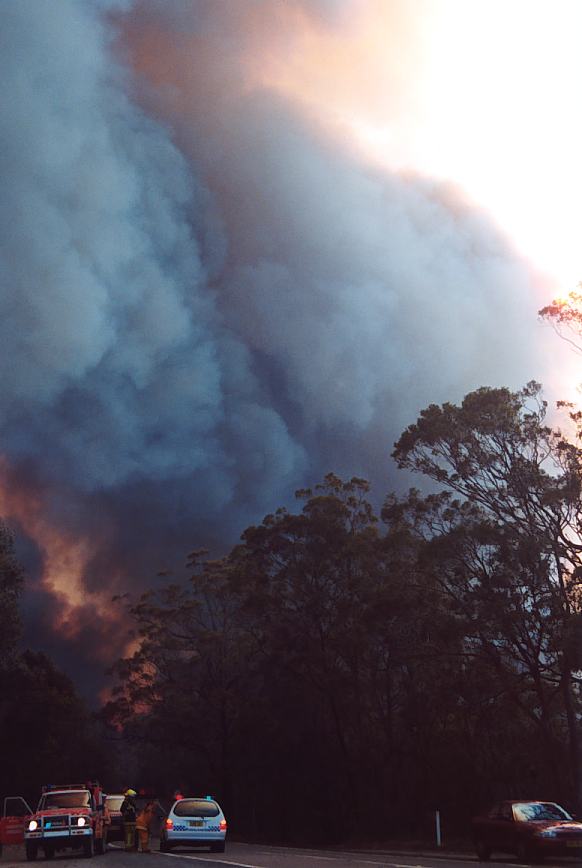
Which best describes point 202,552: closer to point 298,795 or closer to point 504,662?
point 298,795

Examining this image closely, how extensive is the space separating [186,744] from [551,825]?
47.6m

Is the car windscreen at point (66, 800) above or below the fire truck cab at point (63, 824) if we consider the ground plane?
above

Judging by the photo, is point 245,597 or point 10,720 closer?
point 245,597

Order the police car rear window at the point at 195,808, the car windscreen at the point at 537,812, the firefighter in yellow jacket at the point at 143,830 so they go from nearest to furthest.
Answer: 1. the car windscreen at the point at 537,812
2. the police car rear window at the point at 195,808
3. the firefighter in yellow jacket at the point at 143,830

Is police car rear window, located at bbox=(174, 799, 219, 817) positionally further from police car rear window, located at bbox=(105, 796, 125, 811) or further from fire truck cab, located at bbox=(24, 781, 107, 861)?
police car rear window, located at bbox=(105, 796, 125, 811)

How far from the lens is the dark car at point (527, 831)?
2208cm

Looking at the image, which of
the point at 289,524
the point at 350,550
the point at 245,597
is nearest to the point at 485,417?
the point at 350,550

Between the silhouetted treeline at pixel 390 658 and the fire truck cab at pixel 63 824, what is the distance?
14.9 meters

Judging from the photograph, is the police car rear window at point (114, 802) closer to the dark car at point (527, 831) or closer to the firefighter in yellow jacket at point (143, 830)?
the firefighter in yellow jacket at point (143, 830)

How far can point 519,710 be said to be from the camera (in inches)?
1681

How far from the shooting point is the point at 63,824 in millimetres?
26047

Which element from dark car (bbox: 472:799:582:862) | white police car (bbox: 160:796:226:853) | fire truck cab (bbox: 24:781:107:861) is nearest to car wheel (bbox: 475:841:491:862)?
dark car (bbox: 472:799:582:862)

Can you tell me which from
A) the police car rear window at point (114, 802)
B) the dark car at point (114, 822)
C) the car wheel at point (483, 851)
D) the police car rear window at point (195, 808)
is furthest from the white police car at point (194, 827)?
the police car rear window at point (114, 802)

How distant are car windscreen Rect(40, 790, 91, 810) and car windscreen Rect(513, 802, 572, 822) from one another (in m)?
11.9
